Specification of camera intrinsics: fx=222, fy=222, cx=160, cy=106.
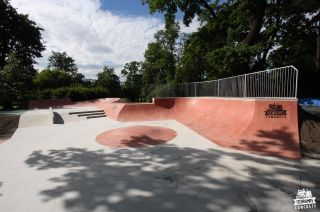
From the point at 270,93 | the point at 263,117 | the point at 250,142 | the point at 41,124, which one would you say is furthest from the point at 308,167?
the point at 41,124

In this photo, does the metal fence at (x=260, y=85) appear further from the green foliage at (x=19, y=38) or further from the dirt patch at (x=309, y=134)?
the green foliage at (x=19, y=38)

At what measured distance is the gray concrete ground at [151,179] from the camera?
3.91m

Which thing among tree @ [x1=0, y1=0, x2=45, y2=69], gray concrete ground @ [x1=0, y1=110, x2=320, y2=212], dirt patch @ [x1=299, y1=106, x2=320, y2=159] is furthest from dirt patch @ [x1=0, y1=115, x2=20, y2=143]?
tree @ [x1=0, y1=0, x2=45, y2=69]

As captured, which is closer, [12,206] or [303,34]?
[12,206]

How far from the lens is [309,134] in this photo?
699 centimetres

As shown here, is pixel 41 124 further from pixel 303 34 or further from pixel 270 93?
pixel 303 34

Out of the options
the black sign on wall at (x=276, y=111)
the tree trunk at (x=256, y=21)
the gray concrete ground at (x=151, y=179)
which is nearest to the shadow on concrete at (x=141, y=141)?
the gray concrete ground at (x=151, y=179)

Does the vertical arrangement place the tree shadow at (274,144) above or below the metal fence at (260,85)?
below

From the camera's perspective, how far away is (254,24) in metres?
14.0

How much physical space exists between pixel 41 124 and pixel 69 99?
→ 44.0 ft

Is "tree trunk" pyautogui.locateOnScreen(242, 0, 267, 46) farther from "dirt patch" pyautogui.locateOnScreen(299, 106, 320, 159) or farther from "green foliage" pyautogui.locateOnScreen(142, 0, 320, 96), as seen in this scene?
"dirt patch" pyautogui.locateOnScreen(299, 106, 320, 159)

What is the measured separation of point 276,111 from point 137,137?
5.21 m

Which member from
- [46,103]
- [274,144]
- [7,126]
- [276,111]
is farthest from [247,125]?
[46,103]

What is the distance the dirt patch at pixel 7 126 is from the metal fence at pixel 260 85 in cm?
1098
